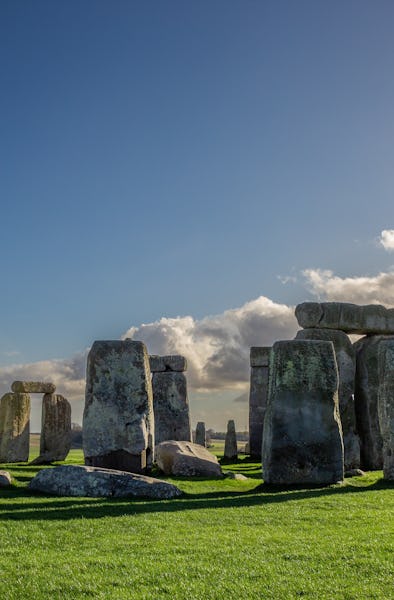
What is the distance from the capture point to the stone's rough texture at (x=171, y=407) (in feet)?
81.7

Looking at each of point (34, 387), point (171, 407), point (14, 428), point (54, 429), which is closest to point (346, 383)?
point (171, 407)

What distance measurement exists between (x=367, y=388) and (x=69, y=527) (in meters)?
13.8

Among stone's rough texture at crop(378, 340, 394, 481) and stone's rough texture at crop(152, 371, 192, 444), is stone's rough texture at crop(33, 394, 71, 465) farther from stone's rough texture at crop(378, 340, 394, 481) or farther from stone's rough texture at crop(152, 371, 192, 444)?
stone's rough texture at crop(378, 340, 394, 481)

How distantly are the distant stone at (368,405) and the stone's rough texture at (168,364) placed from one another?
699 cm

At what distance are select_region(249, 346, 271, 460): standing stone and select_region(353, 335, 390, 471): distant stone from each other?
4.91 meters

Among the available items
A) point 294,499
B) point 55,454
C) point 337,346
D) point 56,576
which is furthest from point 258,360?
point 56,576

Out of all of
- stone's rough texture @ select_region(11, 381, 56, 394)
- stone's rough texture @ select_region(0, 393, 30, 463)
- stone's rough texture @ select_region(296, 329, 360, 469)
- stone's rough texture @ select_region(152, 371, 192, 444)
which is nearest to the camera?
stone's rough texture @ select_region(296, 329, 360, 469)

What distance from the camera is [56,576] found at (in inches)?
278

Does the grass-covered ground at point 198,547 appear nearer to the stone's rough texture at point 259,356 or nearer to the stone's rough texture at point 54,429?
the stone's rough texture at point 54,429

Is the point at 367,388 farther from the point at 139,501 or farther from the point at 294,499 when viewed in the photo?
the point at 139,501

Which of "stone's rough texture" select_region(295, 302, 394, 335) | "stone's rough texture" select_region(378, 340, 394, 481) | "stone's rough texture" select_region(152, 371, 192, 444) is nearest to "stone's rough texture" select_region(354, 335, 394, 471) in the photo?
"stone's rough texture" select_region(295, 302, 394, 335)

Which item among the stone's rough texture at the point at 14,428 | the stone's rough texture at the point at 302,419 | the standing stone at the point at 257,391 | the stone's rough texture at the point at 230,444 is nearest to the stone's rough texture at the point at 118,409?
the stone's rough texture at the point at 302,419

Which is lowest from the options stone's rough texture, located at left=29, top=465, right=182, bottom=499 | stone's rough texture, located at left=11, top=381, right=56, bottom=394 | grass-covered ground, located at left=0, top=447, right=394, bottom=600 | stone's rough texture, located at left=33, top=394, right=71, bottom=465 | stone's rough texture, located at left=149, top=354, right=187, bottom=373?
grass-covered ground, located at left=0, top=447, right=394, bottom=600

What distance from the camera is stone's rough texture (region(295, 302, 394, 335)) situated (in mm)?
20984
